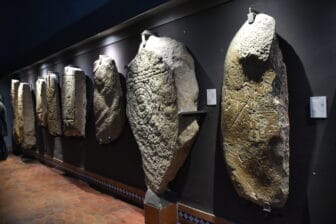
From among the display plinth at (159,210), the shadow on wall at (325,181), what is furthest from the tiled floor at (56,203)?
the shadow on wall at (325,181)

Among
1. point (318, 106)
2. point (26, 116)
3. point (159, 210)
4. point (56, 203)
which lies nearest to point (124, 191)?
point (56, 203)

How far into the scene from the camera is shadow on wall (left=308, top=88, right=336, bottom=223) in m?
1.53

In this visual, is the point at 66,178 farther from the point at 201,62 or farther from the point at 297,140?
the point at 297,140

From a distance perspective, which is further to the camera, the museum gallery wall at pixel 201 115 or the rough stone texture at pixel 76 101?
the rough stone texture at pixel 76 101

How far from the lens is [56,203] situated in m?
3.28

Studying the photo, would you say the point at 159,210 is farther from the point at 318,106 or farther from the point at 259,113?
the point at 318,106

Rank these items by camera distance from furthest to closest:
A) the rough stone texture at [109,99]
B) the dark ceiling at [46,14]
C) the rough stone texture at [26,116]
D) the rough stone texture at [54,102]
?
the rough stone texture at [26,116] → the rough stone texture at [54,102] → the rough stone texture at [109,99] → the dark ceiling at [46,14]

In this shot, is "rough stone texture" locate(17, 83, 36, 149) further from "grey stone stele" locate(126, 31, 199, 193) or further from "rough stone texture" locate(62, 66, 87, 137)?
"grey stone stele" locate(126, 31, 199, 193)

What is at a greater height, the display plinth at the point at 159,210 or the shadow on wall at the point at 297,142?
the shadow on wall at the point at 297,142

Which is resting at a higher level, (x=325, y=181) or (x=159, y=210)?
(x=325, y=181)

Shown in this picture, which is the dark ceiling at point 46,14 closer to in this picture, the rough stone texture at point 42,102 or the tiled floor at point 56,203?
the tiled floor at point 56,203

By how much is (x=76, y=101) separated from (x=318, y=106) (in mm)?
3014

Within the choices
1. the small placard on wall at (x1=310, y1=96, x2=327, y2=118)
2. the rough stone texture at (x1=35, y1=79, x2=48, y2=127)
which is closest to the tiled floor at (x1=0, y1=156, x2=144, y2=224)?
the rough stone texture at (x1=35, y1=79, x2=48, y2=127)

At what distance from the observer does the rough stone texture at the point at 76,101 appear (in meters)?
3.79
